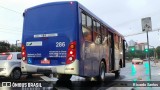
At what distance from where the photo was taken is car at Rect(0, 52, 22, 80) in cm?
1522

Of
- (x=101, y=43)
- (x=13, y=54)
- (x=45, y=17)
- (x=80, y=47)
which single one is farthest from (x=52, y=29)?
(x=13, y=54)

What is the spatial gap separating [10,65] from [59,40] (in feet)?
18.8

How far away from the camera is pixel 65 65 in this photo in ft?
34.0

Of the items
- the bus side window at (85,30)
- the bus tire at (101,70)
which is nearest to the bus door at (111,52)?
the bus tire at (101,70)

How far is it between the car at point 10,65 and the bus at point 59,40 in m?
4.14

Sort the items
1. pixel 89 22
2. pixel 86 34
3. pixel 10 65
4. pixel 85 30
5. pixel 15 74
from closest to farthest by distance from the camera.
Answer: pixel 85 30 < pixel 86 34 < pixel 89 22 < pixel 10 65 < pixel 15 74

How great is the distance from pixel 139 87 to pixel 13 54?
755 centimetres

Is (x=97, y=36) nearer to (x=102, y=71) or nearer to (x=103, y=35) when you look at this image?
(x=103, y=35)

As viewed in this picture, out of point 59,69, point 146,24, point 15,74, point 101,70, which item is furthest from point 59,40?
point 15,74

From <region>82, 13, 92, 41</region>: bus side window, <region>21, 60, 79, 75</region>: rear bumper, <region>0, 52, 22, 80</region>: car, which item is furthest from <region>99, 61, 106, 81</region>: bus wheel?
<region>0, 52, 22, 80</region>: car

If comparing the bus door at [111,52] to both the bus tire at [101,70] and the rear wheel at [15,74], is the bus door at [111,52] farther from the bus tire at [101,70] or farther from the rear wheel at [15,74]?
the rear wheel at [15,74]

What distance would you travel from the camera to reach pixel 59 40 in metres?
10.7

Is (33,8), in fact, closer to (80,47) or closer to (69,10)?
(69,10)

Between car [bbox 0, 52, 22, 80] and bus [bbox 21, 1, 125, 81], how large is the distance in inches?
163
